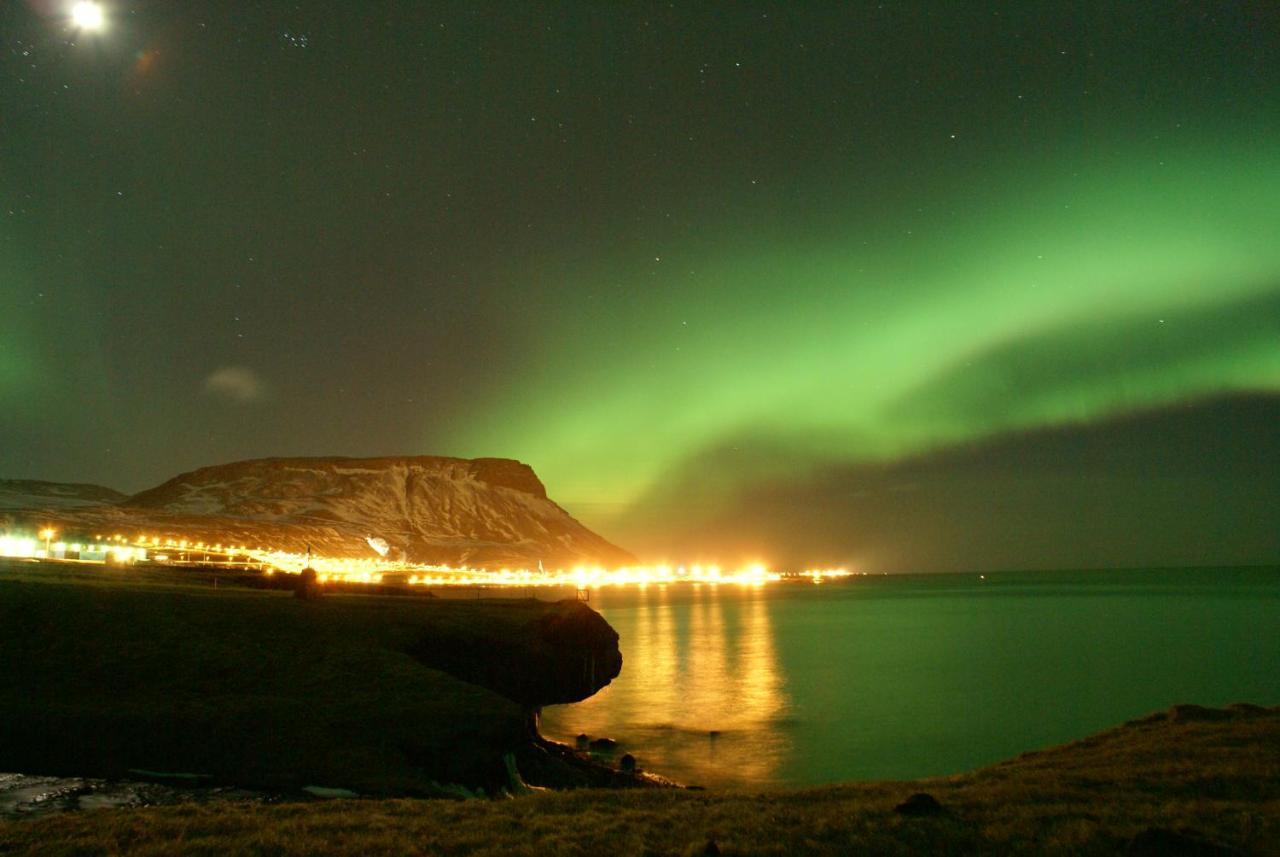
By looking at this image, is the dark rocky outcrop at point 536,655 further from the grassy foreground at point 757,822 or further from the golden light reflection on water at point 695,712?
the grassy foreground at point 757,822

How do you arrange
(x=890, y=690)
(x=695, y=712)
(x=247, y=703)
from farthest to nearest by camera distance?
1. (x=890, y=690)
2. (x=695, y=712)
3. (x=247, y=703)

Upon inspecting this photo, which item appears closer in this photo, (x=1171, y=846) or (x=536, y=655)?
(x=1171, y=846)

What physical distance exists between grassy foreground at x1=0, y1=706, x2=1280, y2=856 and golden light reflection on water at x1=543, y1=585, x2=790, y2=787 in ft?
73.0

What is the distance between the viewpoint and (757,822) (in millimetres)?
15297

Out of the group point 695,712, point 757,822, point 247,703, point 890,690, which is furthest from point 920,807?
point 890,690

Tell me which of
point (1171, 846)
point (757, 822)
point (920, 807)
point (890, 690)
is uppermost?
point (1171, 846)

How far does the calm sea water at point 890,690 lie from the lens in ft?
151

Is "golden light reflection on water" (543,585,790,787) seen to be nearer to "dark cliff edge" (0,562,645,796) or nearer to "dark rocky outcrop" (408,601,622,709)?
"dark rocky outcrop" (408,601,622,709)

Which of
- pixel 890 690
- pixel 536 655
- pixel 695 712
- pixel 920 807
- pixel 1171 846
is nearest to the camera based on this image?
pixel 1171 846

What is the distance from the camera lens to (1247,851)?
12984mm

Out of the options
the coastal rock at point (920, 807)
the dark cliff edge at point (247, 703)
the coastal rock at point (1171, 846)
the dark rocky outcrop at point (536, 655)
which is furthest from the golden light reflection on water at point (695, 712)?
the coastal rock at point (1171, 846)

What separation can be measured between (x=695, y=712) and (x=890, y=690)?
→ 21.8m

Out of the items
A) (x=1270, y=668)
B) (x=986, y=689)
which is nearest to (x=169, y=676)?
(x=986, y=689)

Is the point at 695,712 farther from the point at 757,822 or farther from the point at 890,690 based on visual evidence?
the point at 757,822
